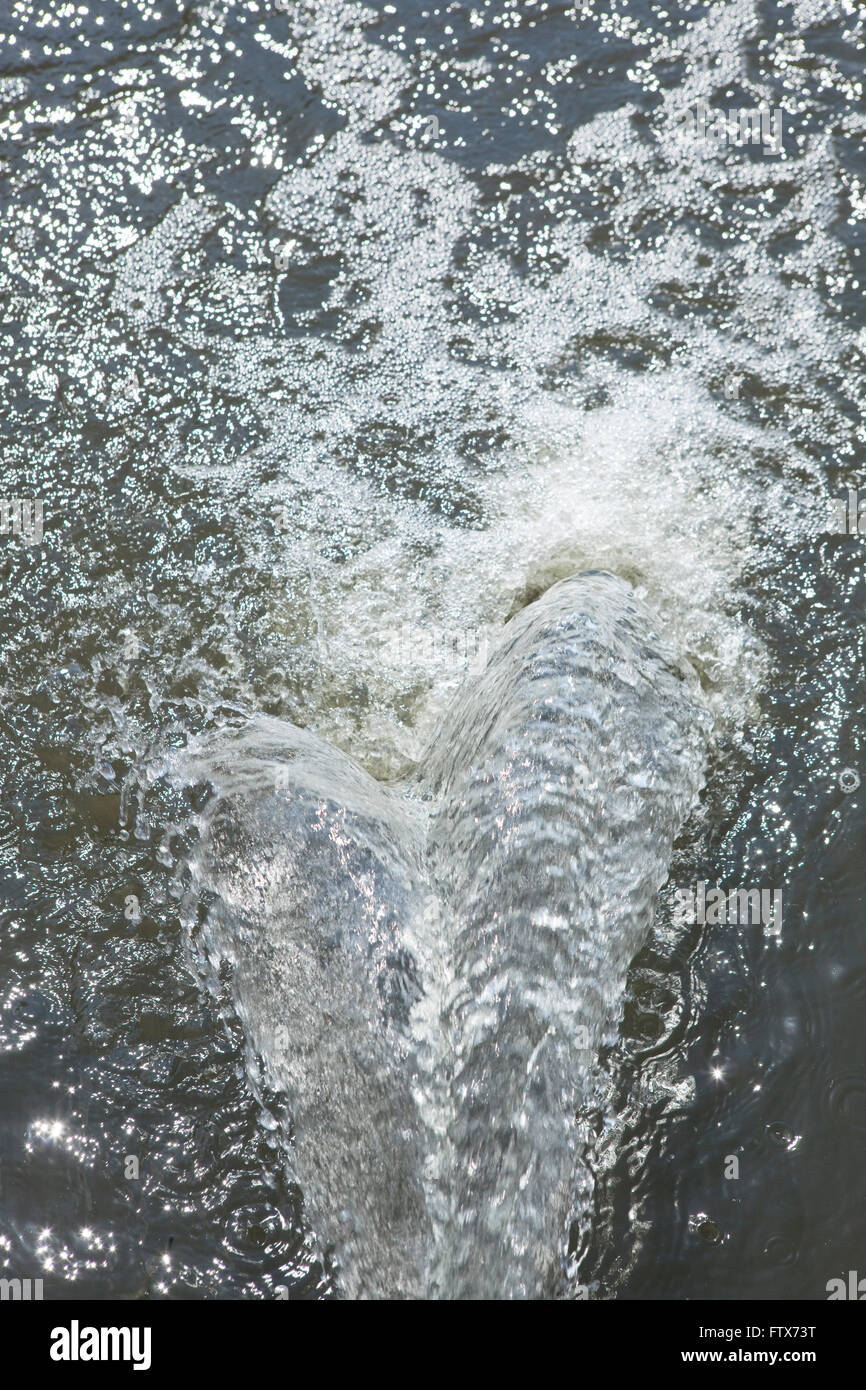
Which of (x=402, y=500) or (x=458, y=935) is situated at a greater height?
(x=402, y=500)

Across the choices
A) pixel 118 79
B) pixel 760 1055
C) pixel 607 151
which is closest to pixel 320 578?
pixel 760 1055

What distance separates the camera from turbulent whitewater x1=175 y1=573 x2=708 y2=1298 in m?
2.67

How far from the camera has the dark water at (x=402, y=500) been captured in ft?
9.50

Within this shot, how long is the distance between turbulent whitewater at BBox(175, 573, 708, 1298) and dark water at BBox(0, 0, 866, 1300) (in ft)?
0.53

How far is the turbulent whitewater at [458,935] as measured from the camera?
267cm

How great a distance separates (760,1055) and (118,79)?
16.2ft

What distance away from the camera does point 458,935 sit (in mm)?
2955

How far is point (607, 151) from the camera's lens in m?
4.88

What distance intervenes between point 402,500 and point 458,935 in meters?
1.78

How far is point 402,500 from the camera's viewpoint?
4070 millimetres

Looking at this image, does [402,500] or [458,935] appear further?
[402,500]

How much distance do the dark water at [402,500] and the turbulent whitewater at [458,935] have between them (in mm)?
162

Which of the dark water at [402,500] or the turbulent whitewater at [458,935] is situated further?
the dark water at [402,500]
